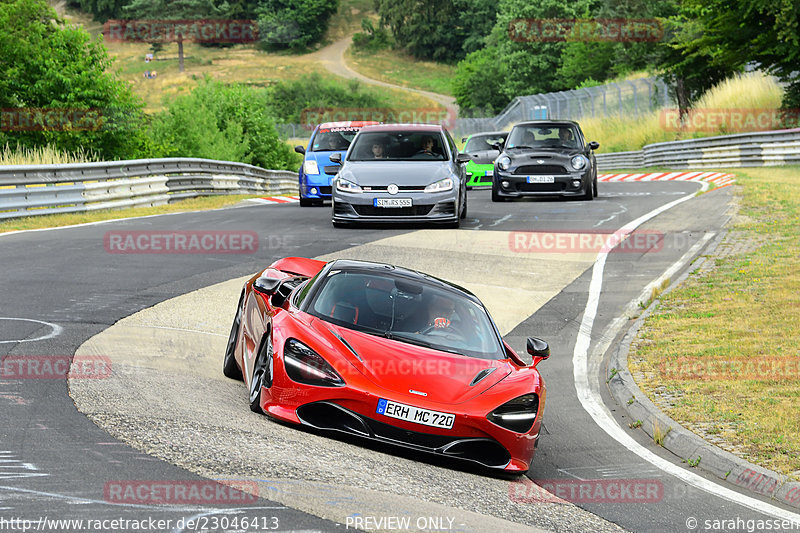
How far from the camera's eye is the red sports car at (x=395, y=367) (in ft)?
20.8

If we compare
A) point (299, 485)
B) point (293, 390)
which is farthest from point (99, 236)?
point (299, 485)

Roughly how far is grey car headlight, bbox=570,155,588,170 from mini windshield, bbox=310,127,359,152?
18.0 ft

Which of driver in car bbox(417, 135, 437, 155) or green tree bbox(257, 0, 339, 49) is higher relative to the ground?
green tree bbox(257, 0, 339, 49)

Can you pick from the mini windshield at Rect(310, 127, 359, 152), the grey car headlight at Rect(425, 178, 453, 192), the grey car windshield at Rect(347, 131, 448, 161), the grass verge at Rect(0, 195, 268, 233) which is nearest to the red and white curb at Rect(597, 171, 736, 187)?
the mini windshield at Rect(310, 127, 359, 152)

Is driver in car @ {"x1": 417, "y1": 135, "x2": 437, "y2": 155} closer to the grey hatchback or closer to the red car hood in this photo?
the grey hatchback

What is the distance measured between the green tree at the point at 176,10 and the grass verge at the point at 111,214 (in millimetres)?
105857

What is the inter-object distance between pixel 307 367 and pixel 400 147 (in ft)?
39.8

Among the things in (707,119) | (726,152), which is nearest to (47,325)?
(726,152)

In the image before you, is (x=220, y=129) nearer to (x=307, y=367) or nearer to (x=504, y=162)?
(x=504, y=162)

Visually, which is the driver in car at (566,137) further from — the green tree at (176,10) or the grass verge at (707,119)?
the green tree at (176,10)

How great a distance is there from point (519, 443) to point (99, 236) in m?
11.6

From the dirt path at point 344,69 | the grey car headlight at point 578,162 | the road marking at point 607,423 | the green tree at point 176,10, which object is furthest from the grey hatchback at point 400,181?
the green tree at point 176,10

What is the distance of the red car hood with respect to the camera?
643 centimetres

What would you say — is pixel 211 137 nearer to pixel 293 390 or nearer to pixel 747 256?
pixel 747 256
